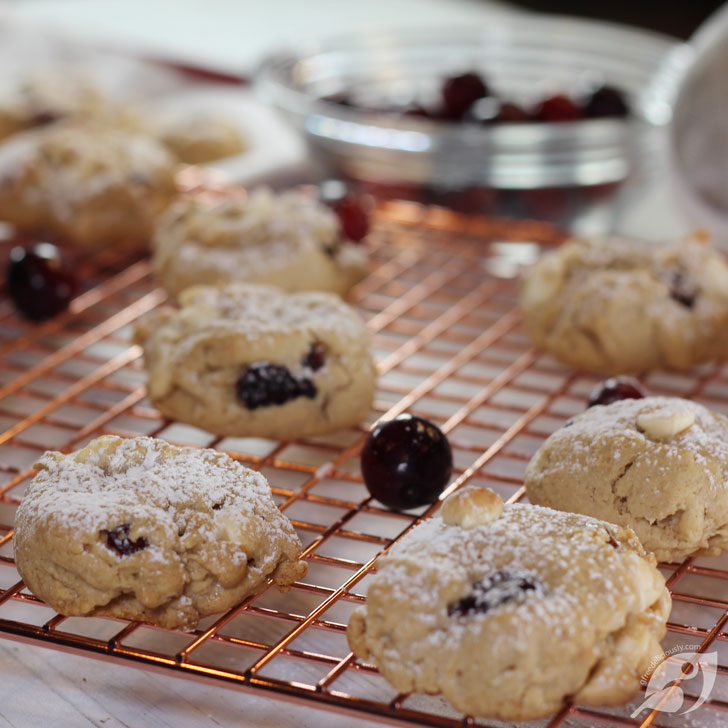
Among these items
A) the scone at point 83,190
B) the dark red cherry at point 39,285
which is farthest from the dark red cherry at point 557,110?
the dark red cherry at point 39,285

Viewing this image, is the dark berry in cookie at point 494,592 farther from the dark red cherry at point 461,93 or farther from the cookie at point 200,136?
the cookie at point 200,136

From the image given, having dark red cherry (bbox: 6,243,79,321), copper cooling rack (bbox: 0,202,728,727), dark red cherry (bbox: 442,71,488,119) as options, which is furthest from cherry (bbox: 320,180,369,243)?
dark red cherry (bbox: 6,243,79,321)

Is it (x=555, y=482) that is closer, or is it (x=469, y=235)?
(x=555, y=482)

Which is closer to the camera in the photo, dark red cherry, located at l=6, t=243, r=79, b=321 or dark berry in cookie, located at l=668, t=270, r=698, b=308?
dark berry in cookie, located at l=668, t=270, r=698, b=308

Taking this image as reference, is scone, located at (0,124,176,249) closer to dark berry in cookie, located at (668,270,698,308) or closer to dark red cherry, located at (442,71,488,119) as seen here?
dark red cherry, located at (442,71,488,119)

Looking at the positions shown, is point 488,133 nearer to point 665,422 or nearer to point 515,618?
point 665,422

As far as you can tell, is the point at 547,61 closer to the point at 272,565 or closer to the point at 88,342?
the point at 88,342

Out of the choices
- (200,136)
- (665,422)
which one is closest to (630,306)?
(665,422)

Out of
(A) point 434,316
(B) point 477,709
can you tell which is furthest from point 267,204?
(B) point 477,709

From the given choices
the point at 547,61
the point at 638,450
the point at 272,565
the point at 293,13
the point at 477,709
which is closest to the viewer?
the point at 477,709
